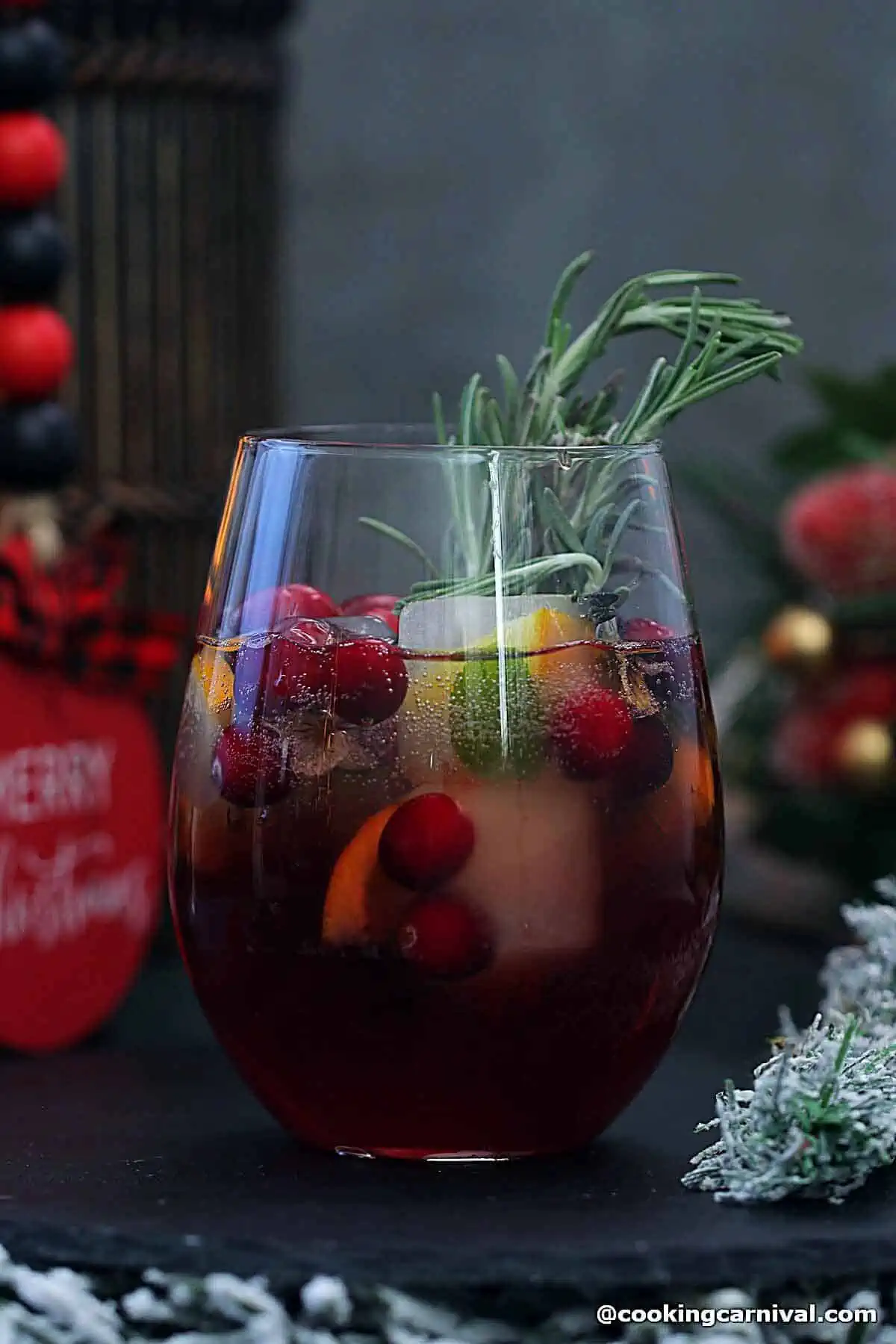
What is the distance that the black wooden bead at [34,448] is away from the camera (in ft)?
3.84

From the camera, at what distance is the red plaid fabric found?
1136mm

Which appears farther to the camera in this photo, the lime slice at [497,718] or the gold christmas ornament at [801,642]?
the gold christmas ornament at [801,642]

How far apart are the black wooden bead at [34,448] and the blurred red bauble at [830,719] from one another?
54cm

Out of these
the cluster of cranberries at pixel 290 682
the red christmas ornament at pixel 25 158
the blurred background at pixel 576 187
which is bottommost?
the cluster of cranberries at pixel 290 682

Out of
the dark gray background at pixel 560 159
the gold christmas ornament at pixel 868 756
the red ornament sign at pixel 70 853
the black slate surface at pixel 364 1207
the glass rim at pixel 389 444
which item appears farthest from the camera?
the dark gray background at pixel 560 159

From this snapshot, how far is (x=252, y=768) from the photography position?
683 mm

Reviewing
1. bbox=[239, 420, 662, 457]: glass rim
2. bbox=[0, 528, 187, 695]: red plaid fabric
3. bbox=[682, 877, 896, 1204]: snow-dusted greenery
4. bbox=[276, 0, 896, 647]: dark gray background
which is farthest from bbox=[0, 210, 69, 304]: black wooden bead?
bbox=[276, 0, 896, 647]: dark gray background

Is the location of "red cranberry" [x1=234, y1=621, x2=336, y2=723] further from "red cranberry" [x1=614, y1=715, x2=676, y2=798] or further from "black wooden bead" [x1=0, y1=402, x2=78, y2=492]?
"black wooden bead" [x1=0, y1=402, x2=78, y2=492]

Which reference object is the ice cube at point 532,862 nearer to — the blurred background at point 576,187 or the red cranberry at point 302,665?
the red cranberry at point 302,665

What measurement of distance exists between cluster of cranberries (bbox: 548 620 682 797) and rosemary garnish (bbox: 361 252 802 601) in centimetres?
4

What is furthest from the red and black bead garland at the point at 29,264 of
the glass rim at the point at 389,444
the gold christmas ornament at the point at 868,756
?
the gold christmas ornament at the point at 868,756

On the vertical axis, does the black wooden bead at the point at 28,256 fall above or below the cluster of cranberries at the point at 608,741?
above

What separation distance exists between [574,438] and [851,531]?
680 millimetres

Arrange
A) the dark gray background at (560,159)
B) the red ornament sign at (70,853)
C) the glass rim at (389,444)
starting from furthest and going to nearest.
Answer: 1. the dark gray background at (560,159)
2. the red ornament sign at (70,853)
3. the glass rim at (389,444)
